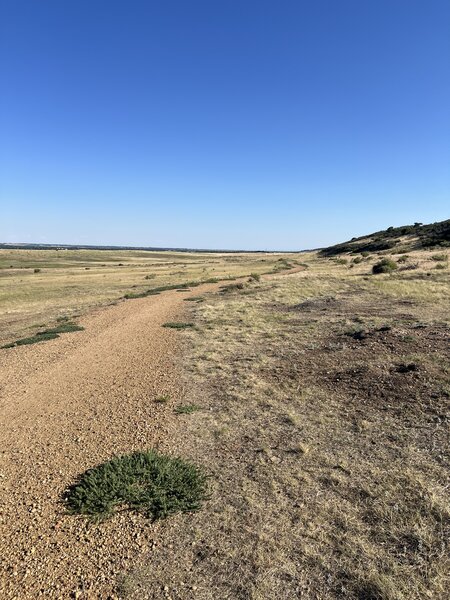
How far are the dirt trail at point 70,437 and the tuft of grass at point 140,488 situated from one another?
235mm

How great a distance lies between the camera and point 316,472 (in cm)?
659

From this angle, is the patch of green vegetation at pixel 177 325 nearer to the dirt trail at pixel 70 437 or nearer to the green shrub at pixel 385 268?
the dirt trail at pixel 70 437

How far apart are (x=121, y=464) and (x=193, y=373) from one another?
5.58 meters

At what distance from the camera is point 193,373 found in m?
12.2

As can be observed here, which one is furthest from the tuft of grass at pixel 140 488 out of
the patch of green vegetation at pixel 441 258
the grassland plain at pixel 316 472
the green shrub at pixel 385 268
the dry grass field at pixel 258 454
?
the patch of green vegetation at pixel 441 258

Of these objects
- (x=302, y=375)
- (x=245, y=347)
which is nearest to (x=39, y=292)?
(x=245, y=347)

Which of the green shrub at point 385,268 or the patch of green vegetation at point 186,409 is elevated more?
the green shrub at point 385,268

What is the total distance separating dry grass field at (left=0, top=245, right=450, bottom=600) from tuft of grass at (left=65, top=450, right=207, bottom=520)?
0.21 metres

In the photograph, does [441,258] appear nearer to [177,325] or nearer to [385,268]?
[385,268]

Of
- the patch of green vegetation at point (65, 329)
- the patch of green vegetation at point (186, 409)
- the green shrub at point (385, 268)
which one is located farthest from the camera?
the green shrub at point (385, 268)

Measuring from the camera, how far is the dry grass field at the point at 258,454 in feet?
15.0

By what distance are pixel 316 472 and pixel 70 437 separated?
16.1ft

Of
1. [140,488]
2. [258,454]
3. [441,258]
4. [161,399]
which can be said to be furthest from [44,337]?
[441,258]

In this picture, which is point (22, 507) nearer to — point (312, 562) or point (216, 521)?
point (216, 521)
